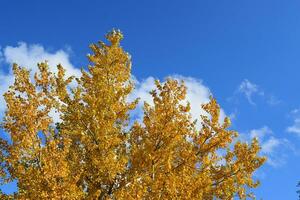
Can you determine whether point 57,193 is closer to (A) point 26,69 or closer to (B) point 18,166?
(B) point 18,166

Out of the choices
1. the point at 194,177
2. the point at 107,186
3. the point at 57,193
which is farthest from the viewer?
the point at 107,186

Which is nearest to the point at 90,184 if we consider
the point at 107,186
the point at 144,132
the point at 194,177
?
the point at 107,186

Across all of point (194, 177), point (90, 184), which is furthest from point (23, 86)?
point (194, 177)

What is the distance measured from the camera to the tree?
1087 centimetres

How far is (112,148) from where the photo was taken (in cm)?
1291

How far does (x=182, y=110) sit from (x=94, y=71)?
330 cm

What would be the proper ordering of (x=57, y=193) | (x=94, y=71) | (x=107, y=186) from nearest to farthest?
(x=57, y=193) < (x=107, y=186) < (x=94, y=71)

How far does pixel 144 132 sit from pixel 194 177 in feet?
7.49

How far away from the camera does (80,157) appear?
1290 centimetres

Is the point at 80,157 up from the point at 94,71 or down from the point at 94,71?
down

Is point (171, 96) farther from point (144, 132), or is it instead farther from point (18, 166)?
point (18, 166)

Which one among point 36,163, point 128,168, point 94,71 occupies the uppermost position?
point 94,71

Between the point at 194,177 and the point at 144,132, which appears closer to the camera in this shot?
the point at 194,177

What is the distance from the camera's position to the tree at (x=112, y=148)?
1087cm
